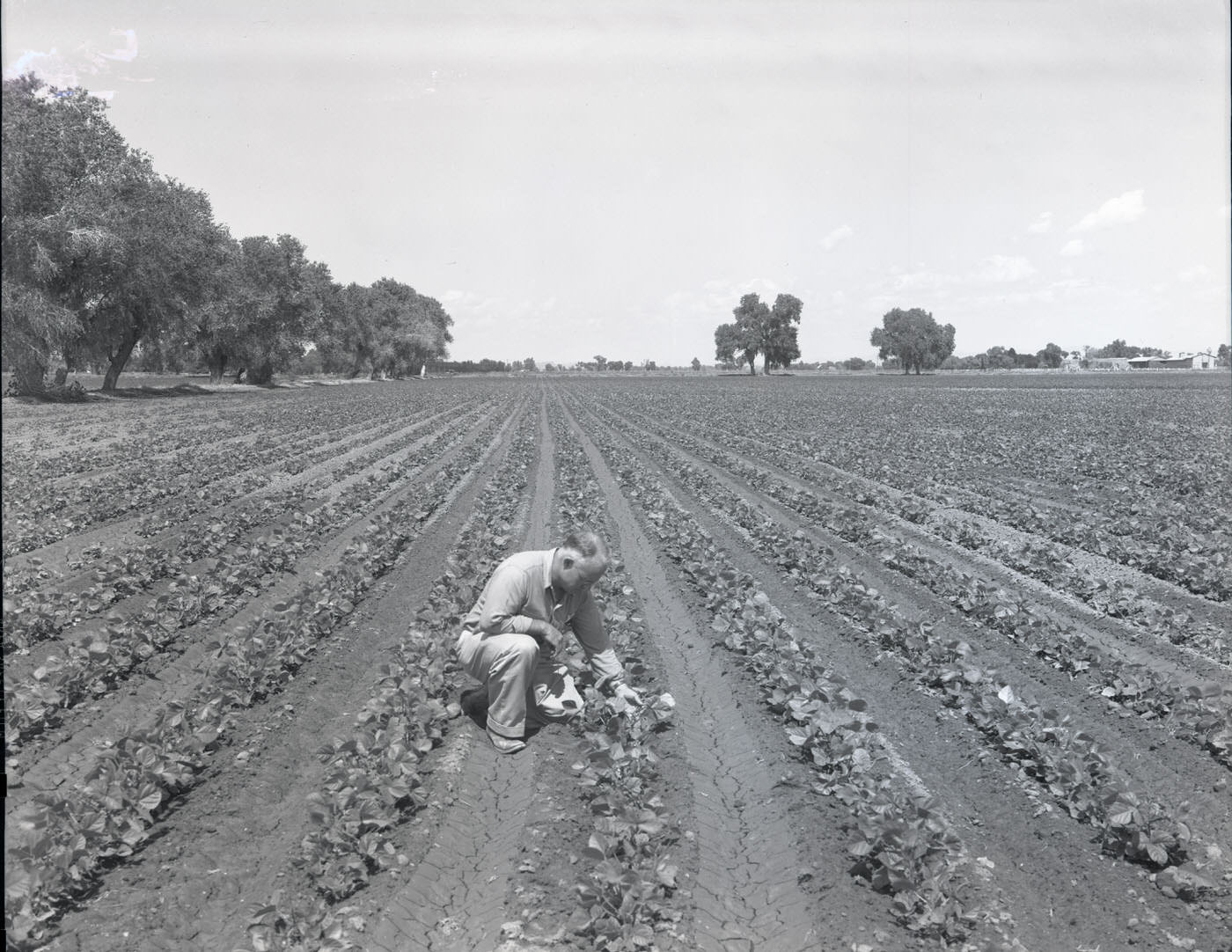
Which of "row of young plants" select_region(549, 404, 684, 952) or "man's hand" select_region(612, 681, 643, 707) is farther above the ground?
"man's hand" select_region(612, 681, 643, 707)

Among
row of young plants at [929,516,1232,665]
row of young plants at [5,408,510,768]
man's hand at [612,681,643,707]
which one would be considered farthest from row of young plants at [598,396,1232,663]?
row of young plants at [5,408,510,768]

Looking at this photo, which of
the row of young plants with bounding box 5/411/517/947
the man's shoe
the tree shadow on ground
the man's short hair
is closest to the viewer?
the row of young plants with bounding box 5/411/517/947

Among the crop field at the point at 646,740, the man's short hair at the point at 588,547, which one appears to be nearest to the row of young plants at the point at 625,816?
the crop field at the point at 646,740

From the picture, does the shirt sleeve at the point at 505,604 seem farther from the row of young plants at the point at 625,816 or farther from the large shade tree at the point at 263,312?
the large shade tree at the point at 263,312

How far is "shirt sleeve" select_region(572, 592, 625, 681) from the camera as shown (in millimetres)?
6266

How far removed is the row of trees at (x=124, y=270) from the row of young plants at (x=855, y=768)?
5426 mm

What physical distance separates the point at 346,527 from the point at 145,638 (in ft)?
18.5

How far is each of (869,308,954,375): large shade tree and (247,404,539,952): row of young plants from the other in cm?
12972

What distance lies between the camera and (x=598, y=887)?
4047 mm

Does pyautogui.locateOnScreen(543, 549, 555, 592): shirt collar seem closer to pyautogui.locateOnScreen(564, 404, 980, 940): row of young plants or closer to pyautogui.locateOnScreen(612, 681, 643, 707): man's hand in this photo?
pyautogui.locateOnScreen(612, 681, 643, 707): man's hand

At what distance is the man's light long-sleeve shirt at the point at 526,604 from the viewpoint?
586 cm

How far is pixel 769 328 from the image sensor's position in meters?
123

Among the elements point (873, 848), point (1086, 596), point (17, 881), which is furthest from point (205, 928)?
point (1086, 596)

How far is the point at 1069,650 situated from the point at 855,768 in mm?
3199
